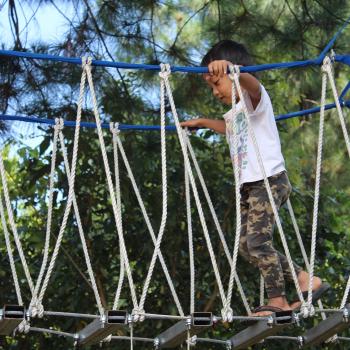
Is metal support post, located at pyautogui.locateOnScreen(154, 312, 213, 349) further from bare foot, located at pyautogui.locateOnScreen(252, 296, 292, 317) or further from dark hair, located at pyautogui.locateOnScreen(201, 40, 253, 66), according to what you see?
dark hair, located at pyautogui.locateOnScreen(201, 40, 253, 66)

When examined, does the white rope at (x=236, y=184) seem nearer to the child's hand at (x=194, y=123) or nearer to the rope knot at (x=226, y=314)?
the rope knot at (x=226, y=314)

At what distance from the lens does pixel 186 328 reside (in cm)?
305

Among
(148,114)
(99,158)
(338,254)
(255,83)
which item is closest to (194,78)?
(148,114)

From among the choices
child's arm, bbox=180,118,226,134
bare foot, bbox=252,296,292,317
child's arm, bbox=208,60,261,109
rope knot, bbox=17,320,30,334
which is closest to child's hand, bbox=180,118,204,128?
child's arm, bbox=180,118,226,134

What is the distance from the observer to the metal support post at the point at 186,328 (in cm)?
300

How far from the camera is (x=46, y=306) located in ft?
15.9

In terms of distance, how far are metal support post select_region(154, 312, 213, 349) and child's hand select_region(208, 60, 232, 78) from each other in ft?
2.39

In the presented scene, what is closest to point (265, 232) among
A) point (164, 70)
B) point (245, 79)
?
point (245, 79)

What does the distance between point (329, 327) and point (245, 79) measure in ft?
2.66

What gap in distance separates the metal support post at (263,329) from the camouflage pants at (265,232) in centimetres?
17

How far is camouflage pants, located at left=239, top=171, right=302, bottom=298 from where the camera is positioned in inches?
127

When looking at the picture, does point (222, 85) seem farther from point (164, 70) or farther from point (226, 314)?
point (226, 314)

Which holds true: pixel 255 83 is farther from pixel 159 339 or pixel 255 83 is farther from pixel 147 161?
pixel 147 161

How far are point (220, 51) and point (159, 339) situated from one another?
1.01 meters
